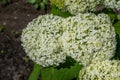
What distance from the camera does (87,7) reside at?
2.21 metres

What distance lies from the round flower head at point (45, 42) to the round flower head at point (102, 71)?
0.19 meters

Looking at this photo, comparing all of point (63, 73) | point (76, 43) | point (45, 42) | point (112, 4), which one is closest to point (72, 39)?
point (76, 43)

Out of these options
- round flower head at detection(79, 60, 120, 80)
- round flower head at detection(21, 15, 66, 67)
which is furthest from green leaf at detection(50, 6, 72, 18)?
round flower head at detection(79, 60, 120, 80)

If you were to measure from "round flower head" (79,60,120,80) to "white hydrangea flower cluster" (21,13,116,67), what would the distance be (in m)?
0.06

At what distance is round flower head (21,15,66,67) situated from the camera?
2.09m

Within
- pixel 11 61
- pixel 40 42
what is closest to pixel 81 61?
pixel 40 42

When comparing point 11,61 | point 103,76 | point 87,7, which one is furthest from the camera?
point 11,61

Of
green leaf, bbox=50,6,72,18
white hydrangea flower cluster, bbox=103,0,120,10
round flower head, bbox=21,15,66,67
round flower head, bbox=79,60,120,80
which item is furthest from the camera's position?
green leaf, bbox=50,6,72,18

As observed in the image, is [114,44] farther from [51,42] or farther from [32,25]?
[32,25]

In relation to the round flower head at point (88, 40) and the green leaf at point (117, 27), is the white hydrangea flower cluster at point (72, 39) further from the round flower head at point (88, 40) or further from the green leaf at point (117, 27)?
the green leaf at point (117, 27)

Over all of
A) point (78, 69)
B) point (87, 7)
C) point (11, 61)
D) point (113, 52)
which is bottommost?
point (11, 61)

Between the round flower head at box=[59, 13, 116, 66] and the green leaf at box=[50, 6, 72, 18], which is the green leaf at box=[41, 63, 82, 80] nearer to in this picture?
the round flower head at box=[59, 13, 116, 66]

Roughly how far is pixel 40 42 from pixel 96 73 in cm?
37

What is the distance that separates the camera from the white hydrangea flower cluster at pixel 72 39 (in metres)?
2.00
